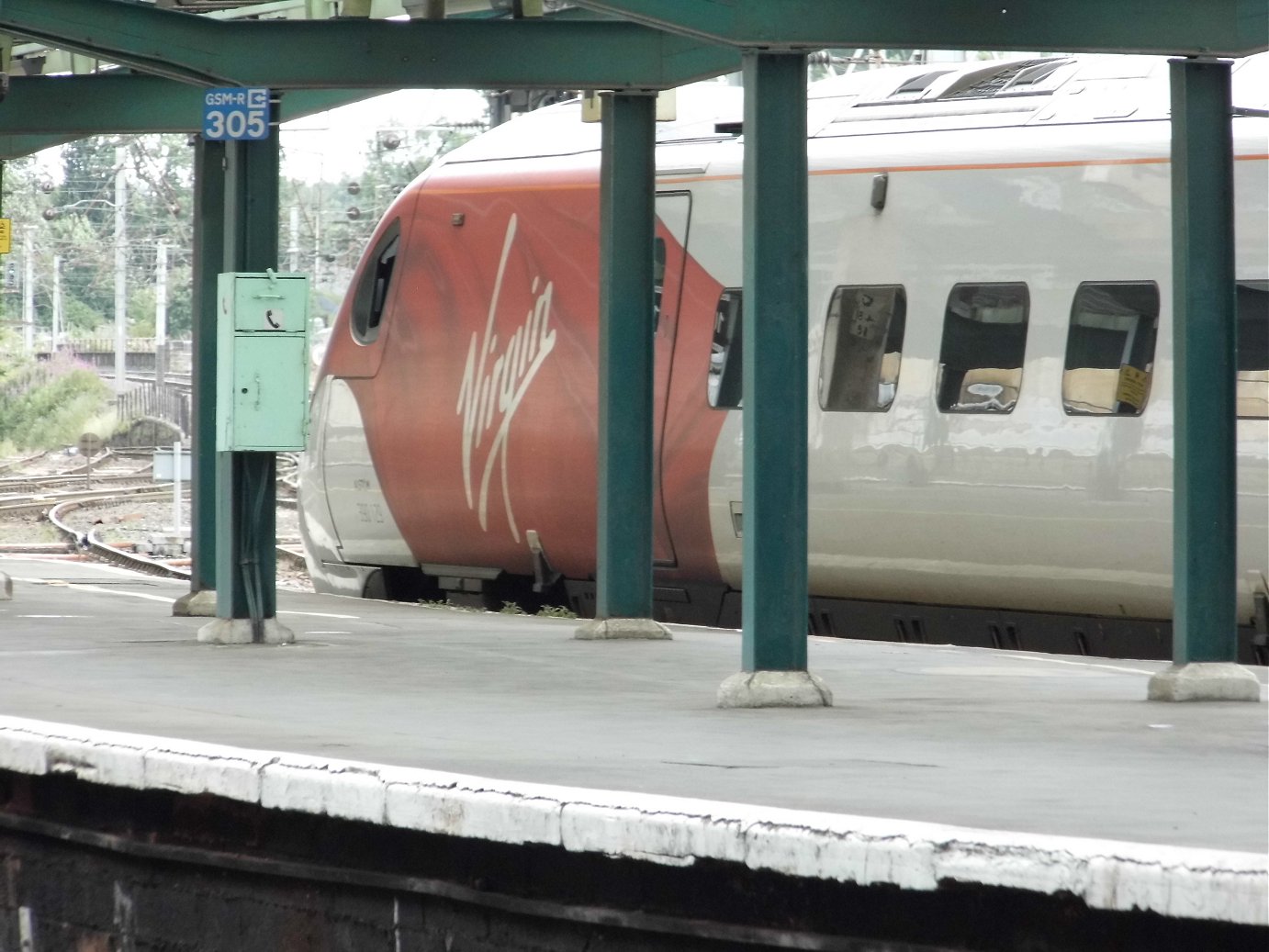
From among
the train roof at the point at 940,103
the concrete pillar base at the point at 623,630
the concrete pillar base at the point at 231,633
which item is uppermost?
the train roof at the point at 940,103

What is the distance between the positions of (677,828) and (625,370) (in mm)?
7012

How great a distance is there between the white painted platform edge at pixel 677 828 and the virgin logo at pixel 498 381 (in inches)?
326

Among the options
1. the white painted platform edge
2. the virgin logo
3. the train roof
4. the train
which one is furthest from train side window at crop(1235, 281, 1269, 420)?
the white painted platform edge

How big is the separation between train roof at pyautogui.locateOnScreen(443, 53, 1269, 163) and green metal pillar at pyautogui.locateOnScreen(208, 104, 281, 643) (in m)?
2.61

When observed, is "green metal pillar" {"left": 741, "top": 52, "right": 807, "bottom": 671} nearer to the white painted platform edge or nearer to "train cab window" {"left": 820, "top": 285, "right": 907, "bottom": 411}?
the white painted platform edge

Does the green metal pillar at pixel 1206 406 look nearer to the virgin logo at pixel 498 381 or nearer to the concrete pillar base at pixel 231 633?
the concrete pillar base at pixel 231 633

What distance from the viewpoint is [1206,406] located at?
860cm

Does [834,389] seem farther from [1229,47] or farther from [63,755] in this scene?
[63,755]

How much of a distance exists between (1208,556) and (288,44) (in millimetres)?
5659

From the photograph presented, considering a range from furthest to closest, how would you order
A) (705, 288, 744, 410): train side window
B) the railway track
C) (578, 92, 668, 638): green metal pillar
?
the railway track → (705, 288, 744, 410): train side window → (578, 92, 668, 638): green metal pillar

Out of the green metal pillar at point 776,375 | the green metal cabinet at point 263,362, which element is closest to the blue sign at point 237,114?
the green metal cabinet at point 263,362

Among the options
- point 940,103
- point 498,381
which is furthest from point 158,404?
point 940,103

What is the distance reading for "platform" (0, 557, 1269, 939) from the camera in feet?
15.8

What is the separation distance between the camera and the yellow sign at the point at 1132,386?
11.7 m
